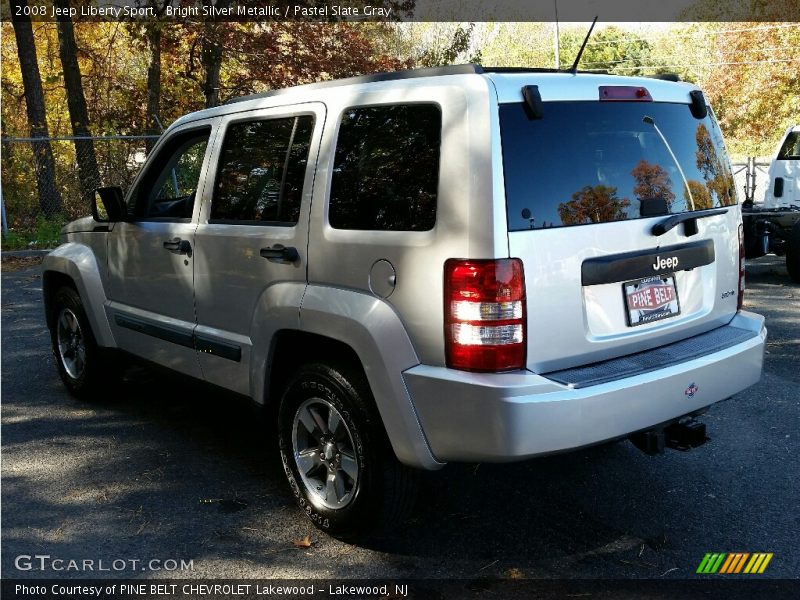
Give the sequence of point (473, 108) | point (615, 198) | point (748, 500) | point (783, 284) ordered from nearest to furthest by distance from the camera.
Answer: point (473, 108) < point (615, 198) < point (748, 500) < point (783, 284)

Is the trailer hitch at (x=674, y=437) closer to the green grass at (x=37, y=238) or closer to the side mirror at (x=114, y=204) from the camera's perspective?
the side mirror at (x=114, y=204)

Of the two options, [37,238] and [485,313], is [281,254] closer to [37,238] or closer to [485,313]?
[485,313]

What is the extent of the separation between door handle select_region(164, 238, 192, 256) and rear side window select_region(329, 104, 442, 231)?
1232mm

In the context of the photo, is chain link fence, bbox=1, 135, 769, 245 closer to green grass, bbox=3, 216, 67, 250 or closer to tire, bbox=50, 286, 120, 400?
green grass, bbox=3, 216, 67, 250

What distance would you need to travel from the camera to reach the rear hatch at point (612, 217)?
303cm

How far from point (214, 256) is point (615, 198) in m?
2.10

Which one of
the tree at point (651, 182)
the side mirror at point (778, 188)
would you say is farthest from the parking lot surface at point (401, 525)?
the side mirror at point (778, 188)

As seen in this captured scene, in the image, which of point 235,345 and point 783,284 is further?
point 783,284

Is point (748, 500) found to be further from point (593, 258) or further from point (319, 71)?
point (319, 71)

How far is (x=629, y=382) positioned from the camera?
3.12 m

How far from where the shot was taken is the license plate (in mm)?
3307

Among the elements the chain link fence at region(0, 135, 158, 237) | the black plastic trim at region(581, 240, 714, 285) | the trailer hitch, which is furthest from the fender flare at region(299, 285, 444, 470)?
the chain link fence at region(0, 135, 158, 237)

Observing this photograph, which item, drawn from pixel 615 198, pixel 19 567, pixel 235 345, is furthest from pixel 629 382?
pixel 19 567

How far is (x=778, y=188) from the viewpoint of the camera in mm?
11000
